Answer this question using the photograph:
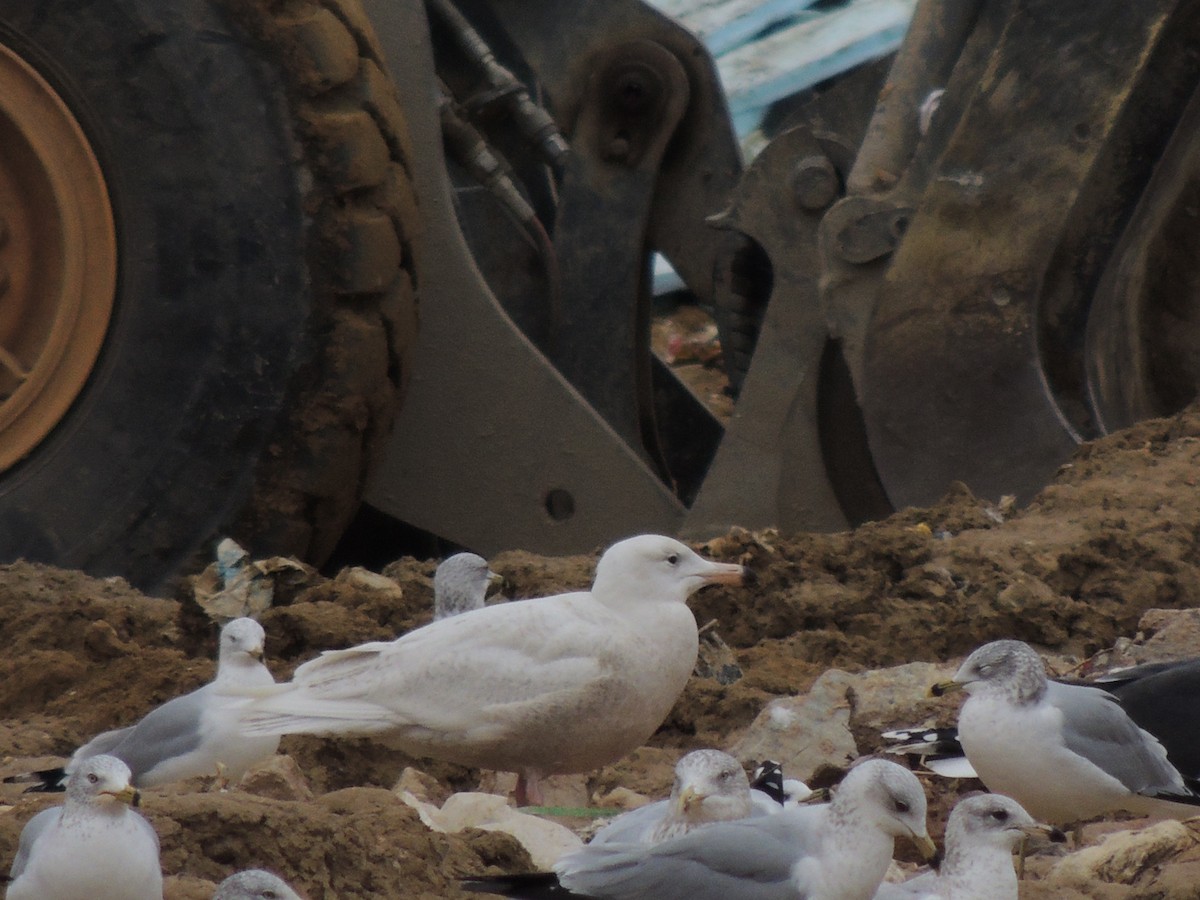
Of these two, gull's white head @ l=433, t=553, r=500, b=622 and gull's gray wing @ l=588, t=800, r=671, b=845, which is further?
gull's white head @ l=433, t=553, r=500, b=622

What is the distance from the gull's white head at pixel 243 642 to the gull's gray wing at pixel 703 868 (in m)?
1.28

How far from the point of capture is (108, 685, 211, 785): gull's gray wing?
4000 mm

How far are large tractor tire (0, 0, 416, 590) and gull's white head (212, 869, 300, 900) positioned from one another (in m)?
2.59

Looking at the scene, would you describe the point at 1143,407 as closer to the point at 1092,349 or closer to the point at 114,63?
the point at 1092,349

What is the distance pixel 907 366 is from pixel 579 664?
1.80 m

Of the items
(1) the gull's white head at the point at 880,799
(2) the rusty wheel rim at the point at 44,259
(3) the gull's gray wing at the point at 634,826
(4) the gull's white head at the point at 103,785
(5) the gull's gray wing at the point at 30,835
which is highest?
(2) the rusty wheel rim at the point at 44,259

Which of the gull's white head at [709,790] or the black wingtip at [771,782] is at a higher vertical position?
the gull's white head at [709,790]

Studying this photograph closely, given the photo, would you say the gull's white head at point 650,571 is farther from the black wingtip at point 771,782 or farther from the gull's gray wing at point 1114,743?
the gull's gray wing at point 1114,743

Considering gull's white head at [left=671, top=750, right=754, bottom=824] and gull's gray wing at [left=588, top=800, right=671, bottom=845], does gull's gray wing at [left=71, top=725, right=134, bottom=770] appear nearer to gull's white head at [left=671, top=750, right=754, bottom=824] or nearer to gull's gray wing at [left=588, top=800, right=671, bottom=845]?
gull's gray wing at [left=588, top=800, right=671, bottom=845]

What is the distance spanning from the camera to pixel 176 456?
524cm

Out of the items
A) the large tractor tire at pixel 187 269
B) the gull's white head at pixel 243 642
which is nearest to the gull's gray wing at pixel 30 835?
the gull's white head at pixel 243 642

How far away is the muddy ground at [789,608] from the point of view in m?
4.53

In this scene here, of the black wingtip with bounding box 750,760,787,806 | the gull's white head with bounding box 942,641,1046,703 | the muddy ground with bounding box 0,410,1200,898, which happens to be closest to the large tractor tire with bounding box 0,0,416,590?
the muddy ground with bounding box 0,410,1200,898

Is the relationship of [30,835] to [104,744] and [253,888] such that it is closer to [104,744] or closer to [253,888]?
[253,888]
